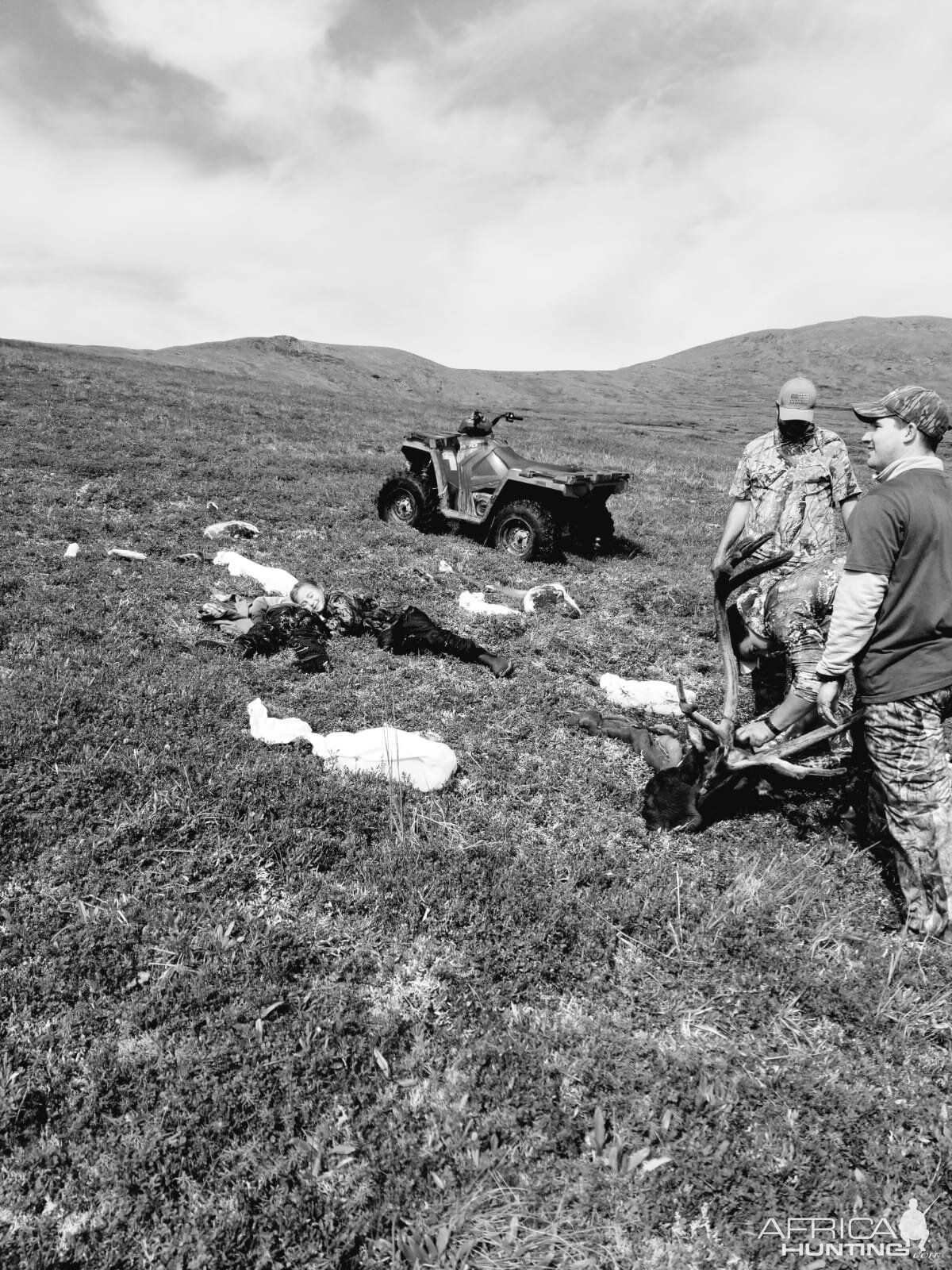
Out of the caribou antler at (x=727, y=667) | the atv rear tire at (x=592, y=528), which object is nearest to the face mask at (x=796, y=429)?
the caribou antler at (x=727, y=667)

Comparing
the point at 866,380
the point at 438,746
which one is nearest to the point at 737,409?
the point at 866,380

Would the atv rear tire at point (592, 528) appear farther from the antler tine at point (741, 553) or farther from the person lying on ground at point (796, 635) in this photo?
the antler tine at point (741, 553)

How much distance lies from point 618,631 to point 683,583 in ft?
7.14

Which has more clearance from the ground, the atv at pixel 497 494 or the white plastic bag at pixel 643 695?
the atv at pixel 497 494

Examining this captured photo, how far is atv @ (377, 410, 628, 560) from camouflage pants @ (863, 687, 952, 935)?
6.52m

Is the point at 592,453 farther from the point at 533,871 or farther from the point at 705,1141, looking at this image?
the point at 705,1141

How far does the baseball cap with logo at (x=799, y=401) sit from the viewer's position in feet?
18.4

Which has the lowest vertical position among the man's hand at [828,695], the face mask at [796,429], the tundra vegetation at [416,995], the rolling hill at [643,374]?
the tundra vegetation at [416,995]

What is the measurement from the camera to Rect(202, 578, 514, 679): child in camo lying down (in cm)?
661

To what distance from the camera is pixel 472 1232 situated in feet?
7.73

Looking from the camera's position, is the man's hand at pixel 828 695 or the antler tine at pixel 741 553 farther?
the antler tine at pixel 741 553

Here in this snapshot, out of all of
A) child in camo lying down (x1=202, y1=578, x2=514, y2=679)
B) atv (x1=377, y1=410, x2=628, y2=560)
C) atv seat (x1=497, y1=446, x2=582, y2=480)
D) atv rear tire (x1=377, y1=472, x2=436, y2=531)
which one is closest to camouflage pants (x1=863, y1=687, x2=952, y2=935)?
child in camo lying down (x1=202, y1=578, x2=514, y2=679)

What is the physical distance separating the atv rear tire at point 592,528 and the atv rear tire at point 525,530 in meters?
0.63
